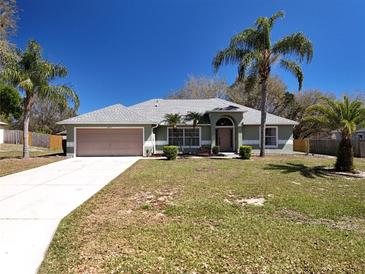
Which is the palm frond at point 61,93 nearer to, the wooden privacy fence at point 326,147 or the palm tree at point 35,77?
the palm tree at point 35,77

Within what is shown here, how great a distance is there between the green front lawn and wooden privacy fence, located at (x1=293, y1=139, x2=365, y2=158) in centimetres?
1467

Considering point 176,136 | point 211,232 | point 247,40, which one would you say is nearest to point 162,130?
point 176,136

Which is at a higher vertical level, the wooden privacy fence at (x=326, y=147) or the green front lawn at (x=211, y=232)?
the wooden privacy fence at (x=326, y=147)

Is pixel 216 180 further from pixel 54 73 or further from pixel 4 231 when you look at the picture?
pixel 54 73

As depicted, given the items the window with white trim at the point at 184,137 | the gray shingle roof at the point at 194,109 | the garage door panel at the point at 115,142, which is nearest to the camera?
the garage door panel at the point at 115,142

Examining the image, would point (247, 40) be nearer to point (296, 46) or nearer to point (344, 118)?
point (296, 46)

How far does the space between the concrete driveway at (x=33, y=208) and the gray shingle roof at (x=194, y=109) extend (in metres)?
12.5

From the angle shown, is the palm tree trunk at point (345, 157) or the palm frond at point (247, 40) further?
the palm frond at point (247, 40)

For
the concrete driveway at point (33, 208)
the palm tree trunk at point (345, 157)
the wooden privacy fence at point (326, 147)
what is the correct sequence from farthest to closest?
the wooden privacy fence at point (326, 147) → the palm tree trunk at point (345, 157) → the concrete driveway at point (33, 208)

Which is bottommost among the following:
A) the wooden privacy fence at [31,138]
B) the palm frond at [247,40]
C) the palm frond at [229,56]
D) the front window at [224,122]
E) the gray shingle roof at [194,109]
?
the wooden privacy fence at [31,138]

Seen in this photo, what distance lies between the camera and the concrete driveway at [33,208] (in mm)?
3507

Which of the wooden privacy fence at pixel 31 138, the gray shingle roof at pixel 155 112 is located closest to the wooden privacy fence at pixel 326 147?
the gray shingle roof at pixel 155 112

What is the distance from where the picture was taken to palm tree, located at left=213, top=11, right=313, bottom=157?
51.5 ft

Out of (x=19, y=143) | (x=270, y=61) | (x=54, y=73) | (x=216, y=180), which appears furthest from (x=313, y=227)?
(x=19, y=143)
